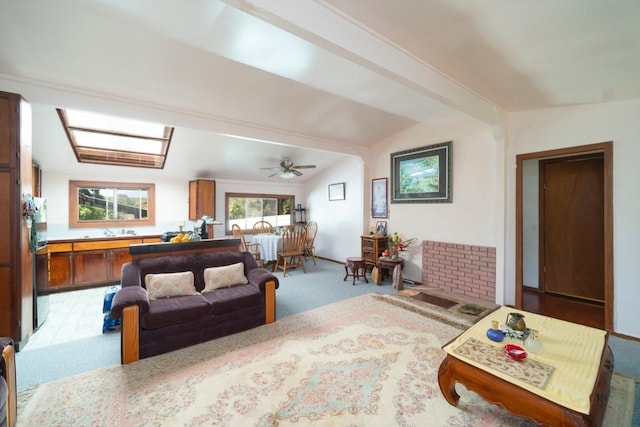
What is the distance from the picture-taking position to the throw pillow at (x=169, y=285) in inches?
107

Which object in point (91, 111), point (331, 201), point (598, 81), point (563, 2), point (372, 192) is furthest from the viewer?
point (331, 201)

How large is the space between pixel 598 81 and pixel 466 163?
1701 millimetres

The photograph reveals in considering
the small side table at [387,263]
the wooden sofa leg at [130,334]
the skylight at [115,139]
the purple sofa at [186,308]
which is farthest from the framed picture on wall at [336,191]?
the wooden sofa leg at [130,334]

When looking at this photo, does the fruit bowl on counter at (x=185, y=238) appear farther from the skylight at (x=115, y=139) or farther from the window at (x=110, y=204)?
the window at (x=110, y=204)

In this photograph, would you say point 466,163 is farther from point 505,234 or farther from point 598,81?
point 598,81

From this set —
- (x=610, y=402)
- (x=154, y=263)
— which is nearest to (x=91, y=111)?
(x=154, y=263)

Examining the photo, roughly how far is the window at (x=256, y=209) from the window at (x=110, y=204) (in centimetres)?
166

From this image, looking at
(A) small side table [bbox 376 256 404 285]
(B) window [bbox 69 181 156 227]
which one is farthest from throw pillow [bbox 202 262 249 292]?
(B) window [bbox 69 181 156 227]

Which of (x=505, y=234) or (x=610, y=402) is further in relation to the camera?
(x=505, y=234)

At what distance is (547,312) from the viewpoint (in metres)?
3.42

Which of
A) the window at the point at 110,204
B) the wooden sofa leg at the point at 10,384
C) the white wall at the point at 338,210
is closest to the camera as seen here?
the wooden sofa leg at the point at 10,384

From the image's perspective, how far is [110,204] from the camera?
5.14 metres

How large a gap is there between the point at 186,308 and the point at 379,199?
3.95 meters

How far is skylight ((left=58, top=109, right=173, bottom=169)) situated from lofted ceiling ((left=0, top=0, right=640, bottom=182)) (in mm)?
247
